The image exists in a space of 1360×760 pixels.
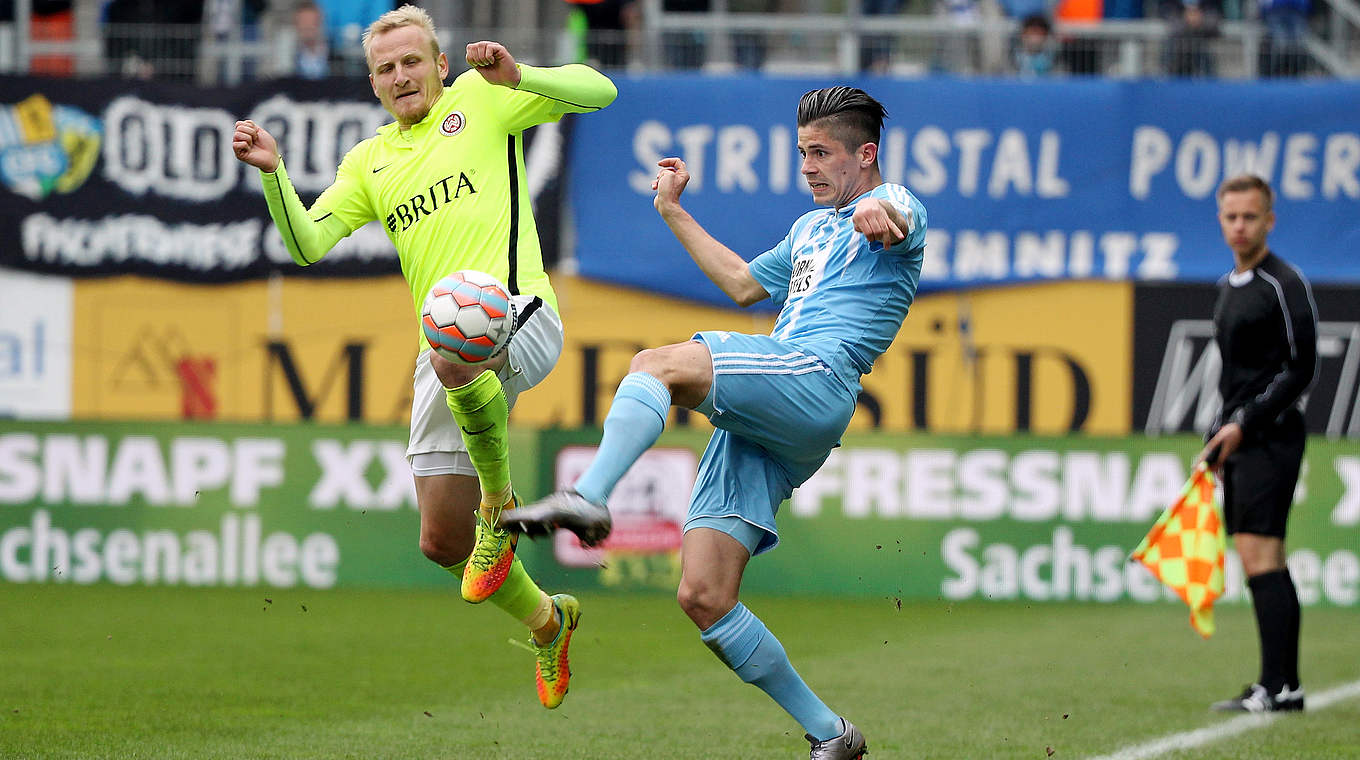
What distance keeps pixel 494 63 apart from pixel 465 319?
2.98ft

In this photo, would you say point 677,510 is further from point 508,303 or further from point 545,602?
point 508,303

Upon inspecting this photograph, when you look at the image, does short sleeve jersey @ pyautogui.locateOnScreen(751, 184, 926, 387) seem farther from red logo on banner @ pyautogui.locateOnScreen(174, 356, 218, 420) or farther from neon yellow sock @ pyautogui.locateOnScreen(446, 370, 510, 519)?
red logo on banner @ pyautogui.locateOnScreen(174, 356, 218, 420)

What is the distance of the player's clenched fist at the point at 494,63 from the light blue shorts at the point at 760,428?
138 cm

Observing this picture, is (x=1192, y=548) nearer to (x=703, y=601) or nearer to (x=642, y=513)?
(x=703, y=601)

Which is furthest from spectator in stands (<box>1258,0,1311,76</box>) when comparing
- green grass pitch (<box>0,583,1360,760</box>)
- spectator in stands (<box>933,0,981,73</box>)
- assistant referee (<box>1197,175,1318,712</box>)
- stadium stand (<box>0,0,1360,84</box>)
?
assistant referee (<box>1197,175,1318,712</box>)

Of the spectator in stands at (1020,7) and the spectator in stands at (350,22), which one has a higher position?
the spectator in stands at (1020,7)

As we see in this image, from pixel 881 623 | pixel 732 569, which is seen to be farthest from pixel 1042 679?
pixel 732 569

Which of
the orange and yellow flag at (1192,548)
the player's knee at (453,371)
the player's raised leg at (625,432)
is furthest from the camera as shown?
the orange and yellow flag at (1192,548)

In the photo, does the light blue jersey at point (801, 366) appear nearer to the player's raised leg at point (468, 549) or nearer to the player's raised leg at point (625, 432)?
the player's raised leg at point (625, 432)

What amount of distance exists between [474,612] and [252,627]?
159 cm

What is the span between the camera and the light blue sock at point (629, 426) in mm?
4719

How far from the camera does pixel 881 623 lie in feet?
37.5

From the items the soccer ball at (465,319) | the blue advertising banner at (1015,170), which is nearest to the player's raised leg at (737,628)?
the soccer ball at (465,319)

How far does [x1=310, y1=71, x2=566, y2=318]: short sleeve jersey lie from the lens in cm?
654
